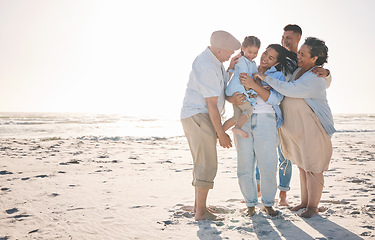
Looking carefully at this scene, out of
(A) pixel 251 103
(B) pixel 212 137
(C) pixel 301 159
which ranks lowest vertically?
(C) pixel 301 159

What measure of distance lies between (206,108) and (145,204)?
160 cm

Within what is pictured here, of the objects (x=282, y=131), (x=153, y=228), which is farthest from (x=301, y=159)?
(x=153, y=228)

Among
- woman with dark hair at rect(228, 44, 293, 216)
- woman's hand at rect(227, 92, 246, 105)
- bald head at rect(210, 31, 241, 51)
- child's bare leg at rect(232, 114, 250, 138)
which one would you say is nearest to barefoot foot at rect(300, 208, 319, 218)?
woman with dark hair at rect(228, 44, 293, 216)

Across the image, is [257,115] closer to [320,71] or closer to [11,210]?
[320,71]

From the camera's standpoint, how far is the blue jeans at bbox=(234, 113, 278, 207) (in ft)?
10.8

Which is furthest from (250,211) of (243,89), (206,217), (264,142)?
(243,89)

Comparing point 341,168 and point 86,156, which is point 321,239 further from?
point 86,156

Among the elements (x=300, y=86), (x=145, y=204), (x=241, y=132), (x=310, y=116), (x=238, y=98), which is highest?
(x=300, y=86)

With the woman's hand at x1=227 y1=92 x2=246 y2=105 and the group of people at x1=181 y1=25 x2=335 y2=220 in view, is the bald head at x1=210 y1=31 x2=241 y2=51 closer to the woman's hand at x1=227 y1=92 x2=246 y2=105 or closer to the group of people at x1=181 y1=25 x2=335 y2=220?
the group of people at x1=181 y1=25 x2=335 y2=220

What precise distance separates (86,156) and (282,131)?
5.84 m

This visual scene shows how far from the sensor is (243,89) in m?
3.24

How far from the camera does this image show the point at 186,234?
2.92m

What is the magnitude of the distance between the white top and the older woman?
1.06 ft

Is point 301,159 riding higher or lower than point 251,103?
lower
